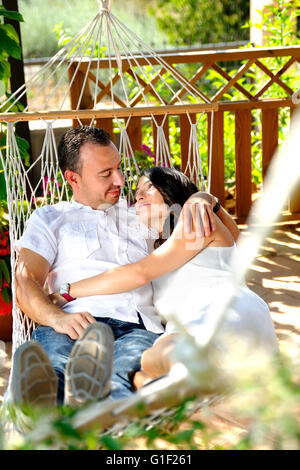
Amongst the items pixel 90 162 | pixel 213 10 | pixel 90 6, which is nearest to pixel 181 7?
pixel 213 10

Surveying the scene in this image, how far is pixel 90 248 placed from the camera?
83.4 inches

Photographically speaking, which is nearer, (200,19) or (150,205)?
(150,205)

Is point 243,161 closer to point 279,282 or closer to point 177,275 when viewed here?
point 279,282

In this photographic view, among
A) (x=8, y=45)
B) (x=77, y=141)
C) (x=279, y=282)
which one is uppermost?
(x=8, y=45)

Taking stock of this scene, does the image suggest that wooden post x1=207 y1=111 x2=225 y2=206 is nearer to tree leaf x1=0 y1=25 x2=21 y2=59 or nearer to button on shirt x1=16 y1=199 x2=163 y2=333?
tree leaf x1=0 y1=25 x2=21 y2=59

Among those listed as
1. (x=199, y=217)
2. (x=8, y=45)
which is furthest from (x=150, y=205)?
(x=8, y=45)

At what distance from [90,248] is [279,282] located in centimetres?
149

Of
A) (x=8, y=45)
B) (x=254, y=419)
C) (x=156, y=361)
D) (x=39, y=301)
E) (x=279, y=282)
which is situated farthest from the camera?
(x=279, y=282)

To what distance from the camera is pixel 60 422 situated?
0.89m

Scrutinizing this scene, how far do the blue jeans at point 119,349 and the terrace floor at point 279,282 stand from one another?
1.15 feet

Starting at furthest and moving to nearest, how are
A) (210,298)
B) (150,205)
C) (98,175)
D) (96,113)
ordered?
(96,113) → (98,175) → (150,205) → (210,298)

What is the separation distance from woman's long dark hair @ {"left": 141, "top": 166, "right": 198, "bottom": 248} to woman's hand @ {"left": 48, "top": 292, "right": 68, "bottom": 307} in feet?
1.32

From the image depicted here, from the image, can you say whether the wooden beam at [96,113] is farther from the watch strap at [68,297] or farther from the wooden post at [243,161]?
the wooden post at [243,161]

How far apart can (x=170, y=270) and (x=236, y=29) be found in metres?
8.37
